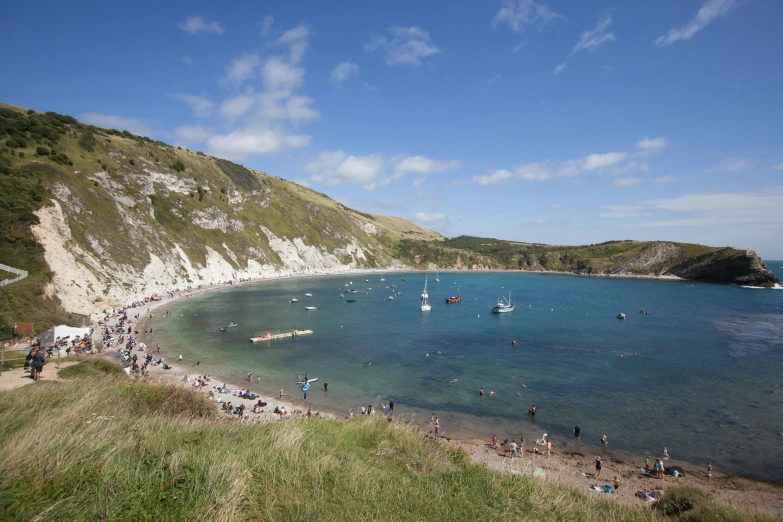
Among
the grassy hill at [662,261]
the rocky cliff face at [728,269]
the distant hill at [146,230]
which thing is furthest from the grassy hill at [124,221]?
the rocky cliff face at [728,269]

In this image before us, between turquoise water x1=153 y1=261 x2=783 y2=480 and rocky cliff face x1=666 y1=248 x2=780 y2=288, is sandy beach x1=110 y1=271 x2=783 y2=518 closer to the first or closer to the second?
turquoise water x1=153 y1=261 x2=783 y2=480

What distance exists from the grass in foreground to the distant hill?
120 feet

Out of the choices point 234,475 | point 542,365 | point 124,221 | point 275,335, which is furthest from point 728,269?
point 124,221

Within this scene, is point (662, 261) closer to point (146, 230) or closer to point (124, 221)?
point (146, 230)

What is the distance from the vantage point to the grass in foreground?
18.3 ft

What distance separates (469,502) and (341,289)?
97.6m

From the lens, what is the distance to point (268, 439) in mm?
9117

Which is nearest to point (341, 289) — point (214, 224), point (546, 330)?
point (214, 224)

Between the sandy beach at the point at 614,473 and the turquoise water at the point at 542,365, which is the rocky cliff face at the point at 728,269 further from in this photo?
the sandy beach at the point at 614,473

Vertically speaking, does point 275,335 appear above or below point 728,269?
below

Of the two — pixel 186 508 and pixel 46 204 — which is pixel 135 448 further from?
pixel 46 204

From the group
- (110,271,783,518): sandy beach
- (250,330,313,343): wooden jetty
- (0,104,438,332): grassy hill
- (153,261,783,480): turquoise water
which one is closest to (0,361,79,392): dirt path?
(110,271,783,518): sandy beach

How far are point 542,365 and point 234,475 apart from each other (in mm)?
39629

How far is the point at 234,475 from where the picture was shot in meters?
6.75
